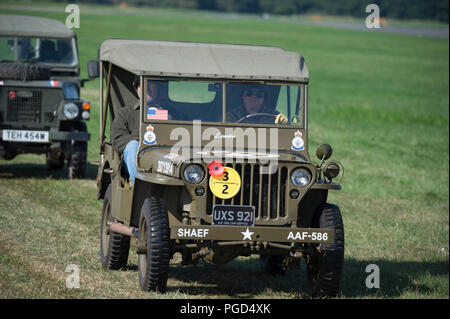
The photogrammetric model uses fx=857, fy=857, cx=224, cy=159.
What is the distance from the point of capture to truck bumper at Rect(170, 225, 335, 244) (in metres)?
7.33

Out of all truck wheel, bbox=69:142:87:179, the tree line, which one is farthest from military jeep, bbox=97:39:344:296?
the tree line

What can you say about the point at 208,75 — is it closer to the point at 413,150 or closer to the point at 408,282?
the point at 408,282

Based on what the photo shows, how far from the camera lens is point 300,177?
304 inches

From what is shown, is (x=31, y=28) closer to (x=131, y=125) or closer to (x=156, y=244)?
(x=131, y=125)

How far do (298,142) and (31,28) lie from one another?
8.00 metres

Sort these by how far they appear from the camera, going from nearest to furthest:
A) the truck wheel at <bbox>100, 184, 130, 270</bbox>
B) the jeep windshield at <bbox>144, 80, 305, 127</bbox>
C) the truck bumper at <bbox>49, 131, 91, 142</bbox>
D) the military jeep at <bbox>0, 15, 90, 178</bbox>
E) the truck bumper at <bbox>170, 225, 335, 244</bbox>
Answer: the truck bumper at <bbox>170, 225, 335, 244</bbox>, the jeep windshield at <bbox>144, 80, 305, 127</bbox>, the truck wheel at <bbox>100, 184, 130, 270</bbox>, the truck bumper at <bbox>49, 131, 91, 142</bbox>, the military jeep at <bbox>0, 15, 90, 178</bbox>

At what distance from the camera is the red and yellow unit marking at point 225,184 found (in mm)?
7496

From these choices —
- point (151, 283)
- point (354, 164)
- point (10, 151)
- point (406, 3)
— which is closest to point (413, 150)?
point (354, 164)

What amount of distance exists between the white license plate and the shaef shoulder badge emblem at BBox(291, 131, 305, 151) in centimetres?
630

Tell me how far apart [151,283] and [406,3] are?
5964cm

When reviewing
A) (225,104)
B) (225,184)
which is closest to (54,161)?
(225,104)

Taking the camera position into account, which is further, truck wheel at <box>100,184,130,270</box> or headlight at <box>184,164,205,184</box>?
truck wheel at <box>100,184,130,270</box>

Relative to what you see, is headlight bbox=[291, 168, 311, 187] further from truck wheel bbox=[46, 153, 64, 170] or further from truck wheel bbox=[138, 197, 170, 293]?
truck wheel bbox=[46, 153, 64, 170]

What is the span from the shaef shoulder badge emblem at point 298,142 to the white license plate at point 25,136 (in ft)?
20.7
